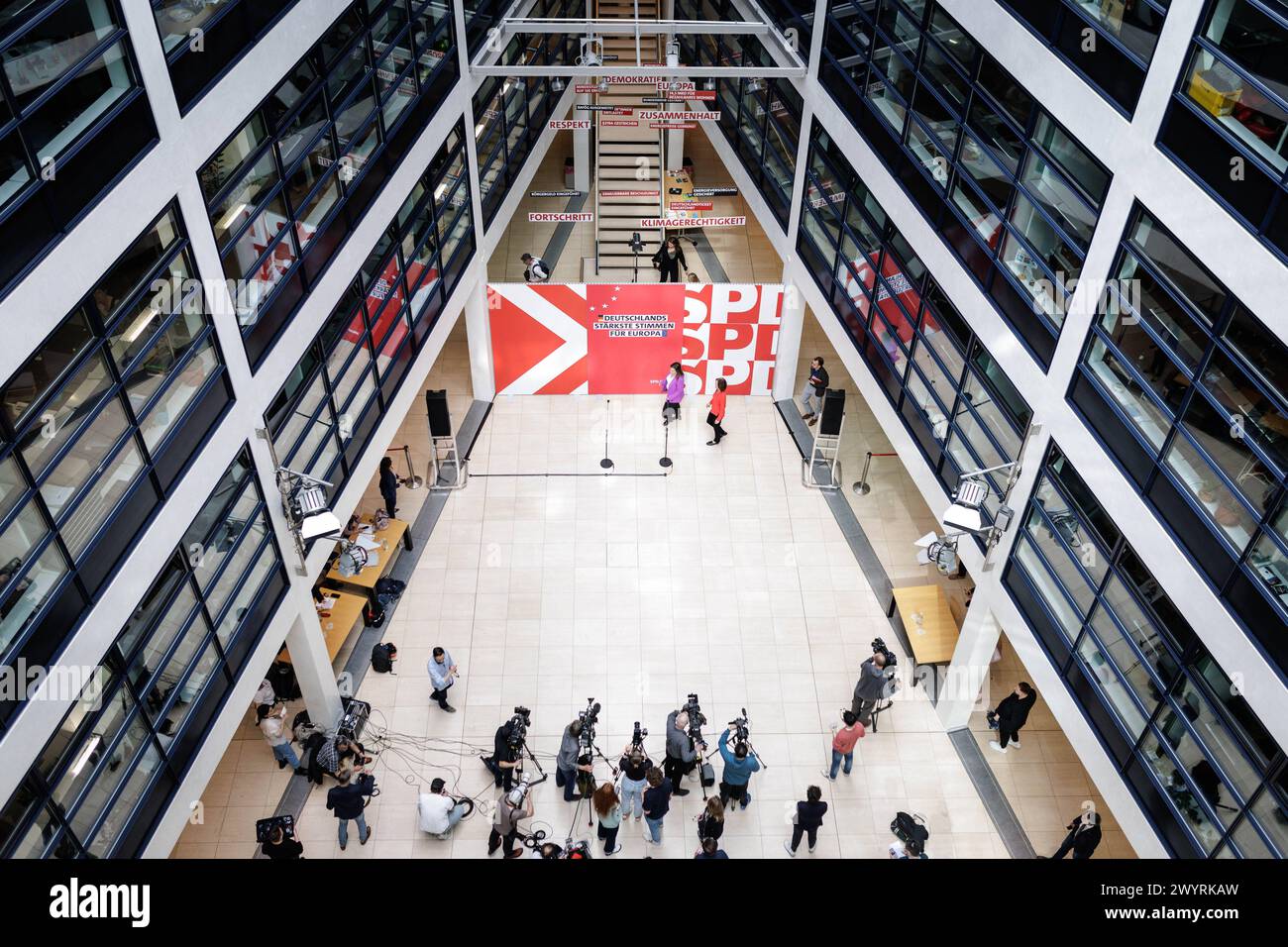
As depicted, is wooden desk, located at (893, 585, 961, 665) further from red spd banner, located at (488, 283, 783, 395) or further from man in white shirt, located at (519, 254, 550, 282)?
man in white shirt, located at (519, 254, 550, 282)

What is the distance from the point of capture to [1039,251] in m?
11.8

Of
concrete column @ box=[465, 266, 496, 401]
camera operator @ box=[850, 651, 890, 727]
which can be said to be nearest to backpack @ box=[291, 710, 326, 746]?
camera operator @ box=[850, 651, 890, 727]

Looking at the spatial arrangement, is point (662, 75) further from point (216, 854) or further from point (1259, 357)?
point (216, 854)

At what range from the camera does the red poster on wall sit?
1994cm

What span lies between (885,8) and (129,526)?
38.8 feet

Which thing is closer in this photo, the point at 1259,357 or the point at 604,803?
the point at 1259,357

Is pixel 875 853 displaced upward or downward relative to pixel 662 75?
downward

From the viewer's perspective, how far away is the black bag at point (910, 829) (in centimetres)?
1341

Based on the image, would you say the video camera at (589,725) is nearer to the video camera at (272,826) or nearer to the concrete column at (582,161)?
the video camera at (272,826)

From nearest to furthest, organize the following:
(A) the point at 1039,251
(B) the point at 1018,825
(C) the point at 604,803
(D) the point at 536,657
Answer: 1. (A) the point at 1039,251
2. (C) the point at 604,803
3. (B) the point at 1018,825
4. (D) the point at 536,657

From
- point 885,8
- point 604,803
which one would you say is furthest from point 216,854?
point 885,8

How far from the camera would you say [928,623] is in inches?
630

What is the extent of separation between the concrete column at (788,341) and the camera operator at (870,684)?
7694 mm

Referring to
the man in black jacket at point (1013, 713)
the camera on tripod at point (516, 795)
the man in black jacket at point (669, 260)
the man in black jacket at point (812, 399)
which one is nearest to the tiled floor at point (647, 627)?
the man in black jacket at point (1013, 713)
